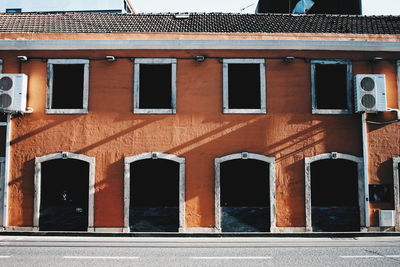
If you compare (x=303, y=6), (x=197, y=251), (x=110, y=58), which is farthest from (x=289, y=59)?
(x=303, y=6)

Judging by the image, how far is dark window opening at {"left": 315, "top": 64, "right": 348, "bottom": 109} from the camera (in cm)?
1247

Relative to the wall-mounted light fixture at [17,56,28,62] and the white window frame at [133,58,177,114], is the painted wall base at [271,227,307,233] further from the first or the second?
the wall-mounted light fixture at [17,56,28,62]

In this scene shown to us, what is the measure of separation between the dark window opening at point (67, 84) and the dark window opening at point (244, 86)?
4.89 metres

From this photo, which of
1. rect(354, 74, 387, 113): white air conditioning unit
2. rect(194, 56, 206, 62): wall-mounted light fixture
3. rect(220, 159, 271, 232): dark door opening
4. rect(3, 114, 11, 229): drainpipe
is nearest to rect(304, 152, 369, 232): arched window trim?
rect(220, 159, 271, 232): dark door opening

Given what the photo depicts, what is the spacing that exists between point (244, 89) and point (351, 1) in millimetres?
10657

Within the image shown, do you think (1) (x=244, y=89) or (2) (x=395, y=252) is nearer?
(2) (x=395, y=252)

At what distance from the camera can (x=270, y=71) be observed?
1242 centimetres

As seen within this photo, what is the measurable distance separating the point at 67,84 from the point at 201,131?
465cm

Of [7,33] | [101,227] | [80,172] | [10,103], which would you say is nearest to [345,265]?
[101,227]

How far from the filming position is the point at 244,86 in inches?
491

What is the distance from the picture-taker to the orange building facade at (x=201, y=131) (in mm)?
11984

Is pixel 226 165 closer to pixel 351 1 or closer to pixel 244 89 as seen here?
pixel 244 89

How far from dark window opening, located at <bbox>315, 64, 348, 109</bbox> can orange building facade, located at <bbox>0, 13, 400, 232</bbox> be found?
0.25 metres

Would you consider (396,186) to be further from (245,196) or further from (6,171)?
(6,171)
